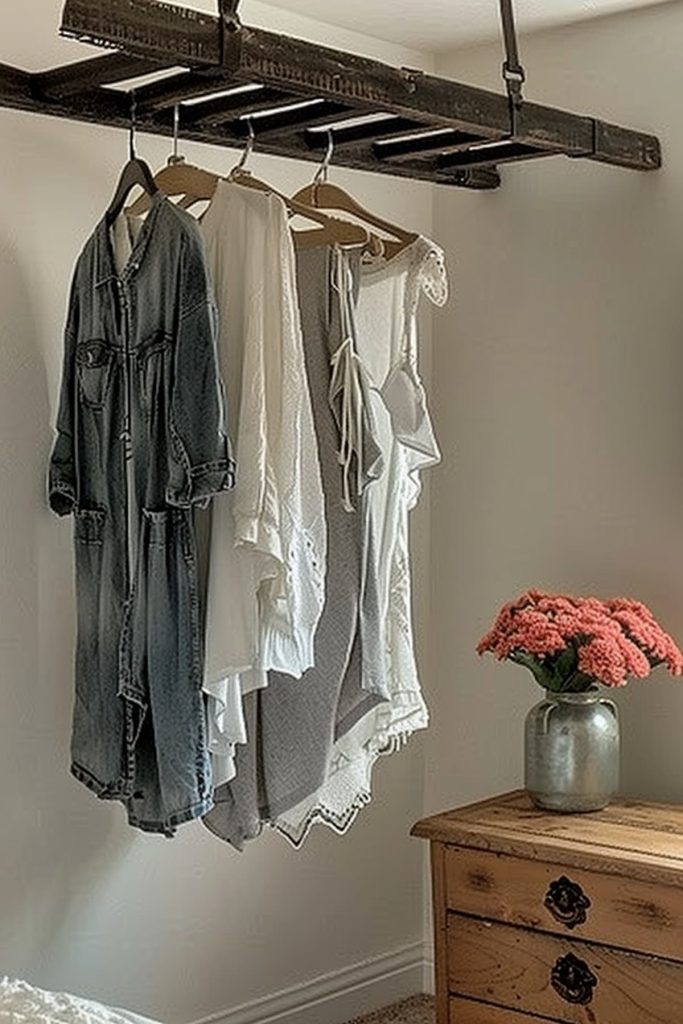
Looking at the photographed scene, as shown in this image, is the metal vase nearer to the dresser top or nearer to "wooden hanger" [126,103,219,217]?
the dresser top

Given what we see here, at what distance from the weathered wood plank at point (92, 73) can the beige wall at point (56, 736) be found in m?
0.23

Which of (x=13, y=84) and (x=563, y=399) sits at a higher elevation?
(x=13, y=84)

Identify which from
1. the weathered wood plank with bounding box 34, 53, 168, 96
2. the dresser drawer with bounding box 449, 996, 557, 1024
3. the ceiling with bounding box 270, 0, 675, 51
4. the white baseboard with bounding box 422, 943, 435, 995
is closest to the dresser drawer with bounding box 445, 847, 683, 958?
the dresser drawer with bounding box 449, 996, 557, 1024

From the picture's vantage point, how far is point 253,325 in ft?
9.69

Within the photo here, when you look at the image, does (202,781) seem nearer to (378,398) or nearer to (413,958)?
(378,398)

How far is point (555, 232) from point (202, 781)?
1.60 m

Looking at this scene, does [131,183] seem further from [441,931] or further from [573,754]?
[441,931]

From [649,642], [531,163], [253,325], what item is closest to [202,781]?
[253,325]

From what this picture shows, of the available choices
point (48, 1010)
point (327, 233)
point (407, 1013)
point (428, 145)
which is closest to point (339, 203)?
point (327, 233)

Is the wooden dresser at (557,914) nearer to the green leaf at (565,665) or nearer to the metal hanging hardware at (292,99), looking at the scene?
the green leaf at (565,665)

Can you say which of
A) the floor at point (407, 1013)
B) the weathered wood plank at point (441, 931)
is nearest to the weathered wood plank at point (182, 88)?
the weathered wood plank at point (441, 931)

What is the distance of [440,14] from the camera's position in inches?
143

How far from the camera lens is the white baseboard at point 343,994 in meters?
3.73

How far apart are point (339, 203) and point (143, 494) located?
77cm
